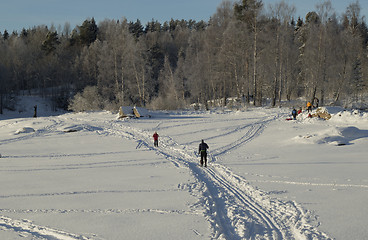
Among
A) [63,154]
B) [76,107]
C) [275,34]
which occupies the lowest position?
[63,154]

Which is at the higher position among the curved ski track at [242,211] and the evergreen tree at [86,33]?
the evergreen tree at [86,33]

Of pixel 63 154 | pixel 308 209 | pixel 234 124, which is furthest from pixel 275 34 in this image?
pixel 308 209

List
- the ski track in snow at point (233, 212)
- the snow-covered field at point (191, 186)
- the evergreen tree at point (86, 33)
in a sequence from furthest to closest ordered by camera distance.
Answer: the evergreen tree at point (86, 33) < the snow-covered field at point (191, 186) < the ski track in snow at point (233, 212)

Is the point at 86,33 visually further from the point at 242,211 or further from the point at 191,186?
the point at 242,211

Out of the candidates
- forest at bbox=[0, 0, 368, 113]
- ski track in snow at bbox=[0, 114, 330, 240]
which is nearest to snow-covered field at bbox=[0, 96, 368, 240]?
ski track in snow at bbox=[0, 114, 330, 240]

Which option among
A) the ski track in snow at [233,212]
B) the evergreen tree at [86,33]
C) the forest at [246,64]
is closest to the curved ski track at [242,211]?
the ski track in snow at [233,212]

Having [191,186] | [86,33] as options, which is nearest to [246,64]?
[191,186]

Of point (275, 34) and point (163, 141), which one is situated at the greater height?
point (275, 34)

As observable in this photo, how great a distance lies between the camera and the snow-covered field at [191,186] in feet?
19.7

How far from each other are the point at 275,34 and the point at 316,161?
25858 millimetres

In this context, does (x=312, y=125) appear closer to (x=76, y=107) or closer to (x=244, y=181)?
(x=244, y=181)

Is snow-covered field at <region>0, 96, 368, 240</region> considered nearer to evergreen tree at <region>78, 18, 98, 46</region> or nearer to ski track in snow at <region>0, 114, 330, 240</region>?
ski track in snow at <region>0, 114, 330, 240</region>

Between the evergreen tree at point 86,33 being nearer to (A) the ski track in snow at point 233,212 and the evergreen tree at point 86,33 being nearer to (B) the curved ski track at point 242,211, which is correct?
(A) the ski track in snow at point 233,212

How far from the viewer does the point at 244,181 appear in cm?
978
